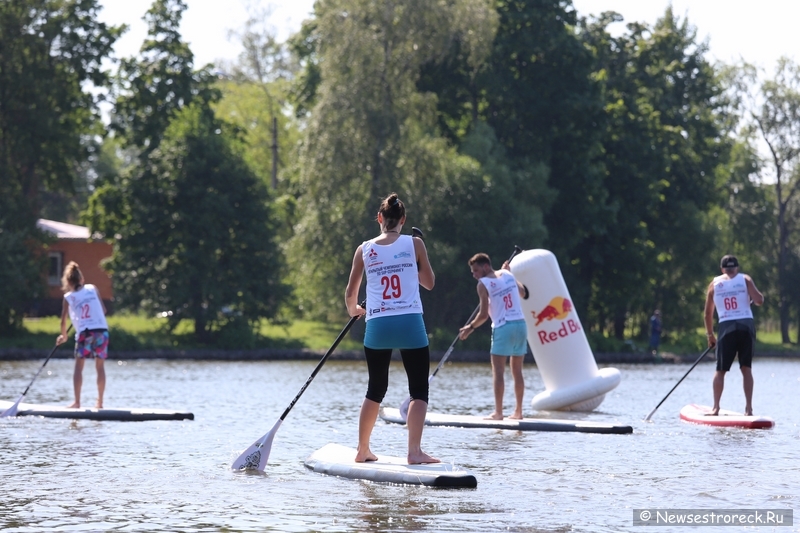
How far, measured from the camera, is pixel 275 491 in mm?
9531

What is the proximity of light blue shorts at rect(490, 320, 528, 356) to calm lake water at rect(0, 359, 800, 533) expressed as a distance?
1.21 m

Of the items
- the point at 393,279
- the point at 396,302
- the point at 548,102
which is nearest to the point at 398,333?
the point at 396,302

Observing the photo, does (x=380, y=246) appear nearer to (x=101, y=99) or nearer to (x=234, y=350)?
(x=234, y=350)

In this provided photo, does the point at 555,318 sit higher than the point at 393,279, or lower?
lower

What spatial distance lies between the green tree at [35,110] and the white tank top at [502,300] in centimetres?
2946

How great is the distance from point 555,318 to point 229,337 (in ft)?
85.5

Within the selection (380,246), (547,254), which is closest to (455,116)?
(547,254)

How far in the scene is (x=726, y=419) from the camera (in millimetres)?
15359

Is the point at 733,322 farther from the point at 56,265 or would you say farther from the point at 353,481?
the point at 56,265

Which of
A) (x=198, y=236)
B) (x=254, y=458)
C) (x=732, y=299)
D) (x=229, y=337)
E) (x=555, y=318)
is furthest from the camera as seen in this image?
(x=198, y=236)

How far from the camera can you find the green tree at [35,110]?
142ft

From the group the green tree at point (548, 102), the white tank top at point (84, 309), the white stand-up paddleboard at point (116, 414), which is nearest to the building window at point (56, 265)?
the green tree at point (548, 102)

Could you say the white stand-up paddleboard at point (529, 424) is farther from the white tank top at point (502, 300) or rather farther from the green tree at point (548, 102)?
the green tree at point (548, 102)

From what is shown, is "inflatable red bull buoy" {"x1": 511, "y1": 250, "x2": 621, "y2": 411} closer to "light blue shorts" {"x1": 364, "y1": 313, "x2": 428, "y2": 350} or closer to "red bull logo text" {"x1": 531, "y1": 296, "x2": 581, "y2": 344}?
"red bull logo text" {"x1": 531, "y1": 296, "x2": 581, "y2": 344}
